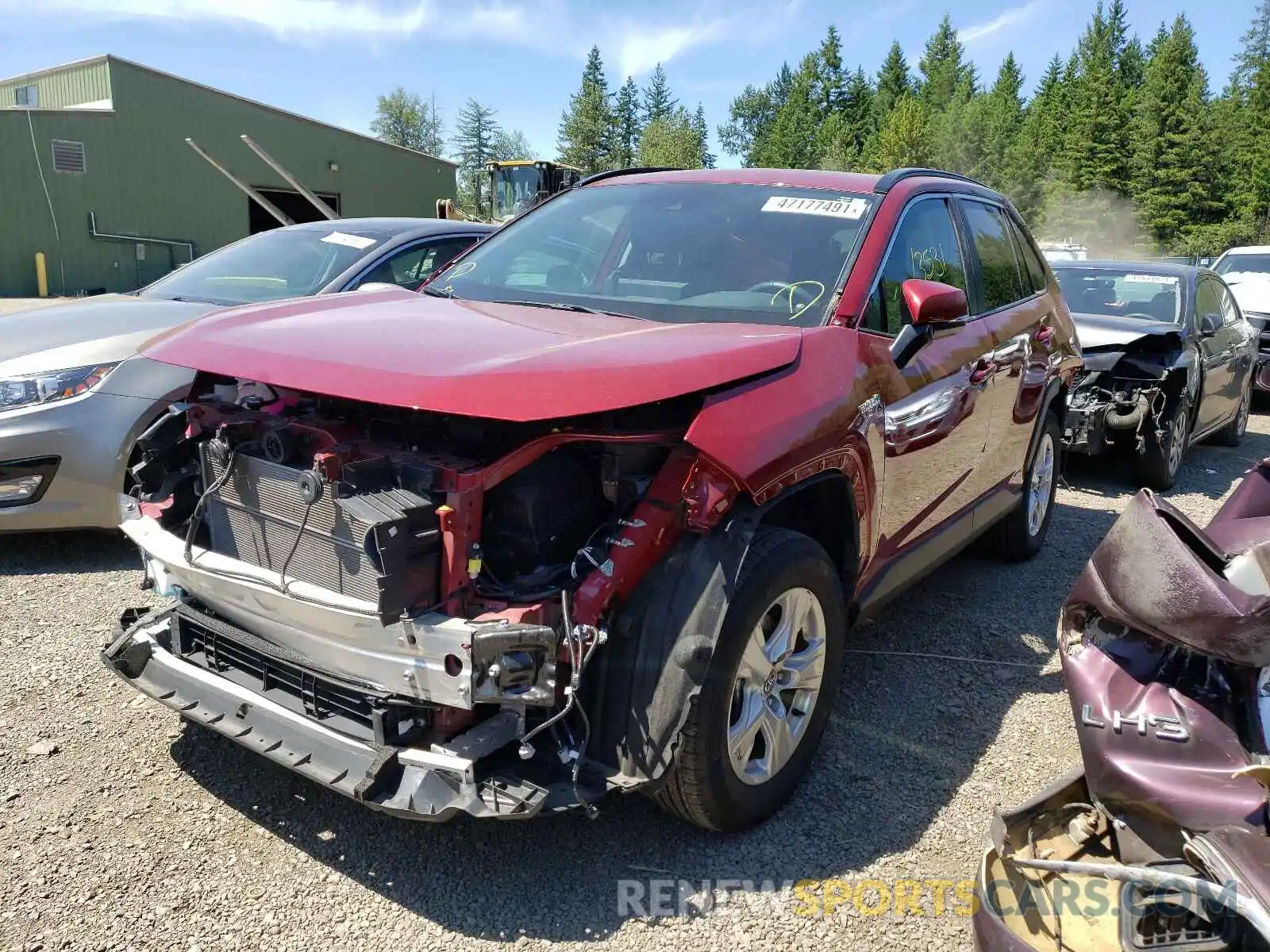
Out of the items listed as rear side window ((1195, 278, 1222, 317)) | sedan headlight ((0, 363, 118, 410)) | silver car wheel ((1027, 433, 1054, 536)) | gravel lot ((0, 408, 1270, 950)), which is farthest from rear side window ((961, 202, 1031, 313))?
sedan headlight ((0, 363, 118, 410))

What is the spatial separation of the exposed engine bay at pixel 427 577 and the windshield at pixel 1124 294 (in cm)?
654

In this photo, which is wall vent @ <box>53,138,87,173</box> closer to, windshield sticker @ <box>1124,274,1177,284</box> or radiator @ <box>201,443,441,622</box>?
windshield sticker @ <box>1124,274,1177,284</box>

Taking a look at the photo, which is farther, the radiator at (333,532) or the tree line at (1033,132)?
the tree line at (1033,132)

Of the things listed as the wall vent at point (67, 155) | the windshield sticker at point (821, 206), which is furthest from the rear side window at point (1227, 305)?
the wall vent at point (67, 155)

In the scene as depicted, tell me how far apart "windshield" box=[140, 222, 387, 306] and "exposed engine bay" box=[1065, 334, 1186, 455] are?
5083mm

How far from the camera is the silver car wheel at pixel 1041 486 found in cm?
518

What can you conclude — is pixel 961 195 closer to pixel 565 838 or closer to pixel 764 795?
pixel 764 795

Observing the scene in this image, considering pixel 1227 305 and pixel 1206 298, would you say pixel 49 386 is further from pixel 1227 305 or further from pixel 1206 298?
pixel 1227 305

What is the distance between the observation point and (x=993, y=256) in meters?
4.55

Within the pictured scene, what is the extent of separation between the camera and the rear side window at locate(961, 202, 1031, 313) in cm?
436

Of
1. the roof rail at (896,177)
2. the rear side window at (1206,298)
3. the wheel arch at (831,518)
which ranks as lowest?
the wheel arch at (831,518)

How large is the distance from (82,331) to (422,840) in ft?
11.4

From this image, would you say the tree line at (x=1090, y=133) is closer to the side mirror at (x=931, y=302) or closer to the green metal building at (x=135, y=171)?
the green metal building at (x=135, y=171)

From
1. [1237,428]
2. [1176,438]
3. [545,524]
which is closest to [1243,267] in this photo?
[1237,428]
